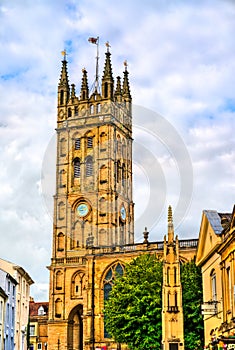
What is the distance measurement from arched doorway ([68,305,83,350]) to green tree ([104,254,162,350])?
29.4 metres

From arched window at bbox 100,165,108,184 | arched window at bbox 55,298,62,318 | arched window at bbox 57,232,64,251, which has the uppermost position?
arched window at bbox 100,165,108,184

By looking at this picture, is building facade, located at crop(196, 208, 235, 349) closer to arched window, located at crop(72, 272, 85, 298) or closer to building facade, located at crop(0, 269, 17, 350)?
building facade, located at crop(0, 269, 17, 350)

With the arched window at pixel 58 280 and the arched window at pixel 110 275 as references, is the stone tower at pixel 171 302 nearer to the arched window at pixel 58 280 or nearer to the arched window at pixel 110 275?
the arched window at pixel 110 275

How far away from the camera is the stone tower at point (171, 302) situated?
4231 cm

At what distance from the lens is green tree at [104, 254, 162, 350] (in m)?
52.4

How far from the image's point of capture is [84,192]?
308 feet

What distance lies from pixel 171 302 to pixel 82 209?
168 feet

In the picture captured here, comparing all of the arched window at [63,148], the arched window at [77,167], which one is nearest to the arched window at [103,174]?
the arched window at [77,167]

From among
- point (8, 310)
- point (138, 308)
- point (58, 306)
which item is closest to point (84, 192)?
point (58, 306)

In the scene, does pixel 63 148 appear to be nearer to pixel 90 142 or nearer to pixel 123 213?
pixel 90 142

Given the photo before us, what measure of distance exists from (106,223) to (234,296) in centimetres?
5992

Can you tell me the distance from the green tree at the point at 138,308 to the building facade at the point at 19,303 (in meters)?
8.65

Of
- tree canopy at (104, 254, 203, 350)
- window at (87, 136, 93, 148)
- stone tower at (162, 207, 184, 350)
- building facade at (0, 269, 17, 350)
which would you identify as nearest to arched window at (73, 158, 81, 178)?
window at (87, 136, 93, 148)

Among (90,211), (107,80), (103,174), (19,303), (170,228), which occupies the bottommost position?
(19,303)
